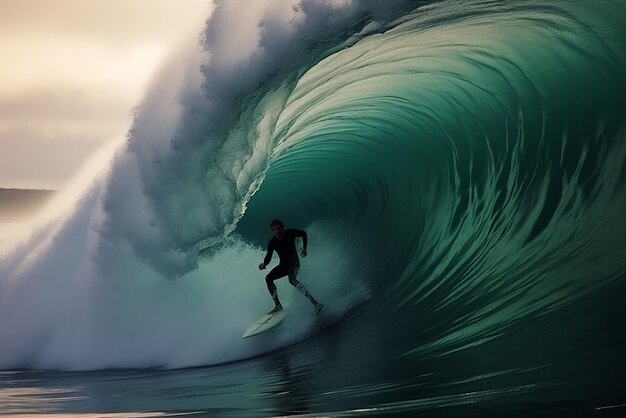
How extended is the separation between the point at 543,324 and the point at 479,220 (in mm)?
3289

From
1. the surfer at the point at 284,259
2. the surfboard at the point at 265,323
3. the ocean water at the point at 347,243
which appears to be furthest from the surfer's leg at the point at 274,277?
the ocean water at the point at 347,243

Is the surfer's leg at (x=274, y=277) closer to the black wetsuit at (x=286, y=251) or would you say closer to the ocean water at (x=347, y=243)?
the black wetsuit at (x=286, y=251)

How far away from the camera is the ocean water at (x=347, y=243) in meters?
7.22

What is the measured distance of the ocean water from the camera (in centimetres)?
722

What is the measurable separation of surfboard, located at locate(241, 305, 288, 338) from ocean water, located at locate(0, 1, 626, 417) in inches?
3.5

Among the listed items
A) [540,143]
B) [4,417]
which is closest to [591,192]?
[540,143]

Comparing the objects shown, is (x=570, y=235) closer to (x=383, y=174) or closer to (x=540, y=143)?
(x=540, y=143)

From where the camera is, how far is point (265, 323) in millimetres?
9484

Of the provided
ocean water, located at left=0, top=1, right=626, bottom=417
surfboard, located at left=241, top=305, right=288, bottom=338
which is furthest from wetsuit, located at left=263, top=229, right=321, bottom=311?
ocean water, located at left=0, top=1, right=626, bottom=417

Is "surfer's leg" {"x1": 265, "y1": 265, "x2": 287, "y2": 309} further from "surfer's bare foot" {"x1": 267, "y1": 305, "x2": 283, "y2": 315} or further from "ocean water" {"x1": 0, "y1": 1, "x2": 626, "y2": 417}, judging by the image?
"ocean water" {"x1": 0, "y1": 1, "x2": 626, "y2": 417}

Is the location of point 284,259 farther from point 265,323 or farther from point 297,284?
point 265,323

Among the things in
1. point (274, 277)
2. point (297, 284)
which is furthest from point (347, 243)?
point (274, 277)

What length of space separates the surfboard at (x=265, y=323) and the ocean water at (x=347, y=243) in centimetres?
9

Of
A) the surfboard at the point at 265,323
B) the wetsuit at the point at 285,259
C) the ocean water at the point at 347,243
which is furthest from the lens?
the wetsuit at the point at 285,259
